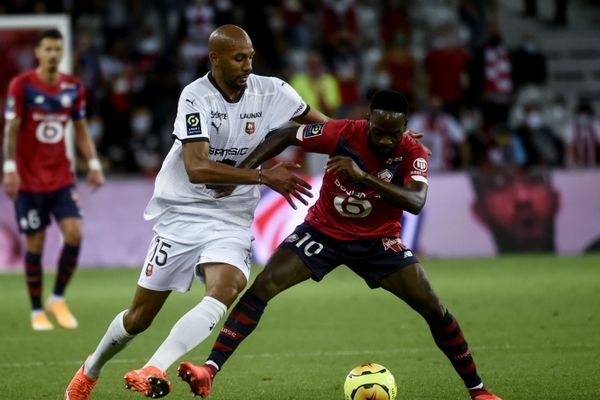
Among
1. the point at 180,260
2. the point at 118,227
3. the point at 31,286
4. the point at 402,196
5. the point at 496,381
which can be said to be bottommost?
the point at 118,227

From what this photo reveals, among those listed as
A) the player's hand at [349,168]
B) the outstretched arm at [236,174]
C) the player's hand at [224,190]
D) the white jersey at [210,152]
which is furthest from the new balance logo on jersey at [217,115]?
the player's hand at [349,168]

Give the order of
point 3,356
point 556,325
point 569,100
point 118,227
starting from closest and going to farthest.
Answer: point 3,356
point 556,325
point 118,227
point 569,100

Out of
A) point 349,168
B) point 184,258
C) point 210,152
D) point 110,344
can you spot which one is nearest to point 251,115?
point 210,152

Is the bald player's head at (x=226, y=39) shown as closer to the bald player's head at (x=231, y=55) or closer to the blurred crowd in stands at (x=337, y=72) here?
the bald player's head at (x=231, y=55)

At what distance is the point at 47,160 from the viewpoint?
11188mm

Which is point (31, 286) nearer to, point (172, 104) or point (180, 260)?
point (180, 260)

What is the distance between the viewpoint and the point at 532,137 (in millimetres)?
19641

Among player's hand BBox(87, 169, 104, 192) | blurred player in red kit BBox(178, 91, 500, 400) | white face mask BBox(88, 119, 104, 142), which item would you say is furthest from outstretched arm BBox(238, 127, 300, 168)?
white face mask BBox(88, 119, 104, 142)

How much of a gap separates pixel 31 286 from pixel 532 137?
10.6 metres

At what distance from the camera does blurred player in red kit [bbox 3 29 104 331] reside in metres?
11.0

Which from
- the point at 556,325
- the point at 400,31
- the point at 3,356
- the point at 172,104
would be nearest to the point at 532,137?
the point at 400,31

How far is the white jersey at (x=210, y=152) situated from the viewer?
22.7 ft

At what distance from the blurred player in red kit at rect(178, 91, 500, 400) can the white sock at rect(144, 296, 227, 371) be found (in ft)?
0.88

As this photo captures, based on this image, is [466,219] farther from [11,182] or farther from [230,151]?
[230,151]
